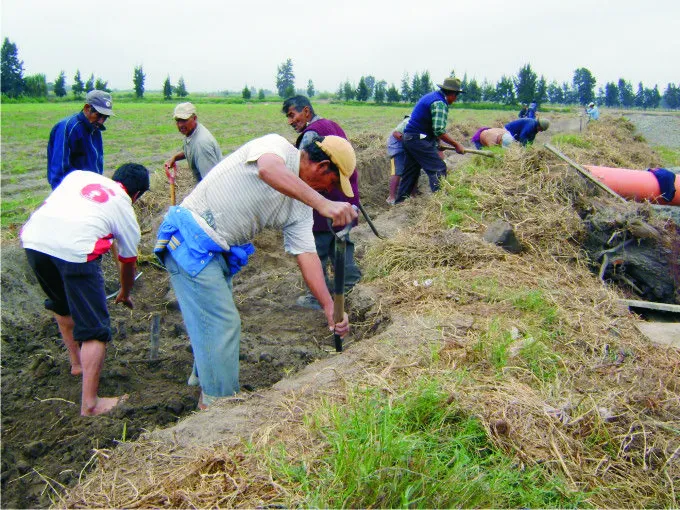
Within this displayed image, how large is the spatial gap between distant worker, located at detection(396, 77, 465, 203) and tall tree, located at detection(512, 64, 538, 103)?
4305cm

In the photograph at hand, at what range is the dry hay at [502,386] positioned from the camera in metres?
2.19

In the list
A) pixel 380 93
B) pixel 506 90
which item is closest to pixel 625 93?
pixel 506 90

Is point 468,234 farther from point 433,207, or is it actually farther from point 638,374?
point 638,374

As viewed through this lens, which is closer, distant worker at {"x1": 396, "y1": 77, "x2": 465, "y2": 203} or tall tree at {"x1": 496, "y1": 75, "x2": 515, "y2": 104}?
distant worker at {"x1": 396, "y1": 77, "x2": 465, "y2": 203}

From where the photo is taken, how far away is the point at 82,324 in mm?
3223

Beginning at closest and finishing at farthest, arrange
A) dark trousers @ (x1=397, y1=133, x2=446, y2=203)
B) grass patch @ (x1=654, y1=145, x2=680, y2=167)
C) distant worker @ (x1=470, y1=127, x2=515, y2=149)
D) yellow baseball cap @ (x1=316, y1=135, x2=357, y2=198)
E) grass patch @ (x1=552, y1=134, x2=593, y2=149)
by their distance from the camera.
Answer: yellow baseball cap @ (x1=316, y1=135, x2=357, y2=198) → dark trousers @ (x1=397, y1=133, x2=446, y2=203) → distant worker @ (x1=470, y1=127, x2=515, y2=149) → grass patch @ (x1=552, y1=134, x2=593, y2=149) → grass patch @ (x1=654, y1=145, x2=680, y2=167)

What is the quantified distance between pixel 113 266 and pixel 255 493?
4562mm

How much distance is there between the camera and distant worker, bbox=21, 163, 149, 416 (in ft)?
10.2

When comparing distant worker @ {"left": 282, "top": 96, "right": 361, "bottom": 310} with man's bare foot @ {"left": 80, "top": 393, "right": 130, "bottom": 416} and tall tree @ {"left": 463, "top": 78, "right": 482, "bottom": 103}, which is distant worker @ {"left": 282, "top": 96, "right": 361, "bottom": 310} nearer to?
man's bare foot @ {"left": 80, "top": 393, "right": 130, "bottom": 416}

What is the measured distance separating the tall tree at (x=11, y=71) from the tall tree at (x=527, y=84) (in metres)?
41.4

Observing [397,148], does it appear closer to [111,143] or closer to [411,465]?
[411,465]

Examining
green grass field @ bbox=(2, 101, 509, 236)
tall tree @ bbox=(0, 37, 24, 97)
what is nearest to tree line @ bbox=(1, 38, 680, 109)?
tall tree @ bbox=(0, 37, 24, 97)

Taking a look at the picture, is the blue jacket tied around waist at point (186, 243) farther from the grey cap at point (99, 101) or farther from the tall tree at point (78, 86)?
the tall tree at point (78, 86)

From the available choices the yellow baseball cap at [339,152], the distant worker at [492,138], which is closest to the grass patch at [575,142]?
the distant worker at [492,138]
